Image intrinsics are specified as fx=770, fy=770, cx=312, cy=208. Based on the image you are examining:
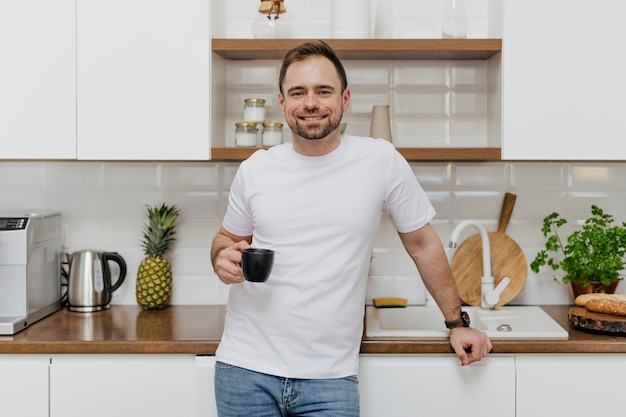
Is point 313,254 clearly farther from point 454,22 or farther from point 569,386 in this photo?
point 454,22

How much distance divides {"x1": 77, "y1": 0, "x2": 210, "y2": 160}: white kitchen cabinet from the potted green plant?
126 centimetres

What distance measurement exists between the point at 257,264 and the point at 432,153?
2.84ft

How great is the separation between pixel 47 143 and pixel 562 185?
182 centimetres

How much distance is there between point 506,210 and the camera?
280 centimetres

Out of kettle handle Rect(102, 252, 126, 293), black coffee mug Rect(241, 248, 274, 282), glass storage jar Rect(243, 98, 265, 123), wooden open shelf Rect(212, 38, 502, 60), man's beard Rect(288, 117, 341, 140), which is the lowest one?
kettle handle Rect(102, 252, 126, 293)

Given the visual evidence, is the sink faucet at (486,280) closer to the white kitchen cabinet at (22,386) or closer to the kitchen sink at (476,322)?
the kitchen sink at (476,322)

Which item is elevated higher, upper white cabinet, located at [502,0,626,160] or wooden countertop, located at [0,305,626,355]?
upper white cabinet, located at [502,0,626,160]

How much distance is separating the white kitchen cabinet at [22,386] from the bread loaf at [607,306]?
5.53 feet

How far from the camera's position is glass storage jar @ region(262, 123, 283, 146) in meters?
2.58

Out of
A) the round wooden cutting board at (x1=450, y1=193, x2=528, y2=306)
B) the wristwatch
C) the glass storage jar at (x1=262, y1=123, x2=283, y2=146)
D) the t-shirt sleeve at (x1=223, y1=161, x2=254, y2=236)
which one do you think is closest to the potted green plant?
the round wooden cutting board at (x1=450, y1=193, x2=528, y2=306)

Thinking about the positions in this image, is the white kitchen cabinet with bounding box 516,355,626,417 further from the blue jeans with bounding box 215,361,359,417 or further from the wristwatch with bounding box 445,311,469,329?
the blue jeans with bounding box 215,361,359,417

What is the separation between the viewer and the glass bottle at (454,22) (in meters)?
2.58

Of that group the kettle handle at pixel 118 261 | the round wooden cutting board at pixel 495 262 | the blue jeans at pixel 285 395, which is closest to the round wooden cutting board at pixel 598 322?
the round wooden cutting board at pixel 495 262

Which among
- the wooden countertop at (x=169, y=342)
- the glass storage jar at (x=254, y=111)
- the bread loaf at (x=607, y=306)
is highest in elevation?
the glass storage jar at (x=254, y=111)
